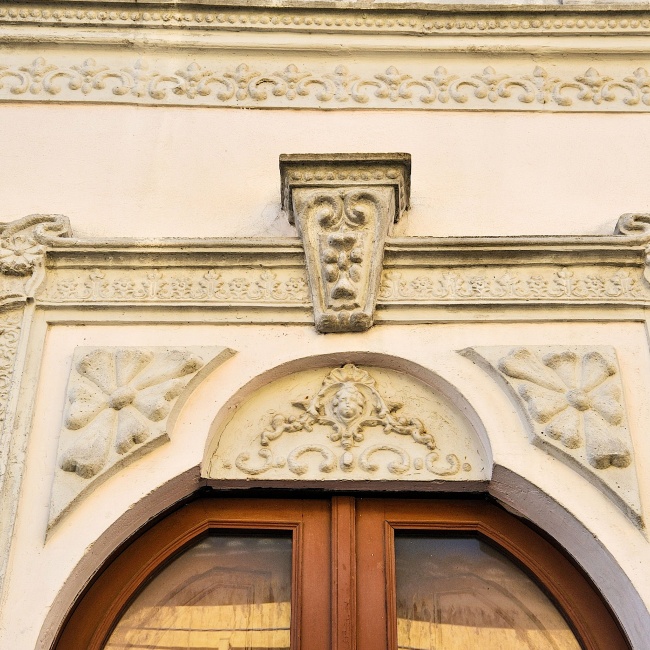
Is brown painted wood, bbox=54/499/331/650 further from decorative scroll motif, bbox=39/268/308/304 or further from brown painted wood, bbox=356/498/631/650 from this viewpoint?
decorative scroll motif, bbox=39/268/308/304

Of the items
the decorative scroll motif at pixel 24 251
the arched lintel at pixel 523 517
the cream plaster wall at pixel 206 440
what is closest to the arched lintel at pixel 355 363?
the cream plaster wall at pixel 206 440

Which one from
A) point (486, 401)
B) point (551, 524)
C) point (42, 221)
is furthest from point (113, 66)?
point (551, 524)

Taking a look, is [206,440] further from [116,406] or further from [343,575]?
[343,575]

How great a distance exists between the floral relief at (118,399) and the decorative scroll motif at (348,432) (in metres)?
0.30

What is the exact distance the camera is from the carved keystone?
9.78ft

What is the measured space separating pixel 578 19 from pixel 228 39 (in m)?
1.39

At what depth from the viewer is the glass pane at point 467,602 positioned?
8.82ft

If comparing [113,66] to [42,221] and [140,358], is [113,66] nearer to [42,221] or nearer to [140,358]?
[42,221]

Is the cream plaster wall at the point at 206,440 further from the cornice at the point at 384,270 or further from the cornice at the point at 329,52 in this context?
the cornice at the point at 329,52

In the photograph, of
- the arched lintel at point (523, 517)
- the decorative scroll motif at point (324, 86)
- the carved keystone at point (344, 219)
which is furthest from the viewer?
the decorative scroll motif at point (324, 86)

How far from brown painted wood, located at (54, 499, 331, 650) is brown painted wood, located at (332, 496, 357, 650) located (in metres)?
0.03

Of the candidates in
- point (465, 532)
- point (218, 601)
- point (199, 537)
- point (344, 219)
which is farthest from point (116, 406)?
point (465, 532)

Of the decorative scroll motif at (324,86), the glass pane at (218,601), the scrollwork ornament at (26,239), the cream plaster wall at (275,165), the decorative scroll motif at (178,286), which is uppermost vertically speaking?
the decorative scroll motif at (324,86)

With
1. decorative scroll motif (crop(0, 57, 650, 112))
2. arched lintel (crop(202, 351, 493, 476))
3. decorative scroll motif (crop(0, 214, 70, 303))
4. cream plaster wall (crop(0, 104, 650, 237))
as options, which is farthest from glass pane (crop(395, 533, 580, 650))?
decorative scroll motif (crop(0, 57, 650, 112))
